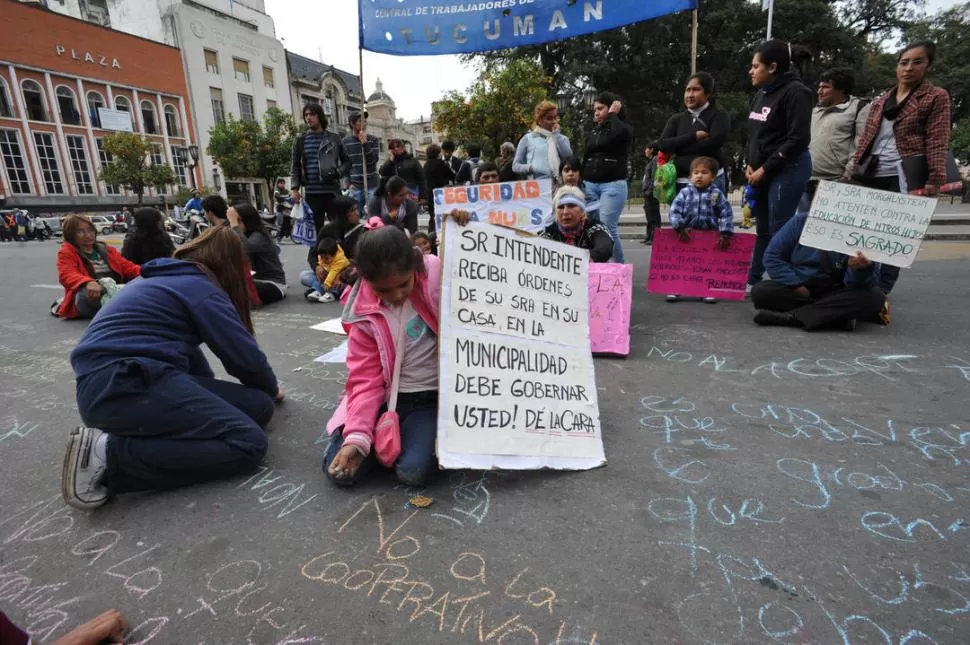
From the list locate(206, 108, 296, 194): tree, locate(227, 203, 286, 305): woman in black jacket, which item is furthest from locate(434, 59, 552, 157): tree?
locate(206, 108, 296, 194): tree

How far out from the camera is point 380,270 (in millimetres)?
2025

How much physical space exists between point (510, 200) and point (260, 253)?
9.90 ft

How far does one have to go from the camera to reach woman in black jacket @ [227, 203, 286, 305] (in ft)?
19.3

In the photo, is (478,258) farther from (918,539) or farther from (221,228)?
(918,539)

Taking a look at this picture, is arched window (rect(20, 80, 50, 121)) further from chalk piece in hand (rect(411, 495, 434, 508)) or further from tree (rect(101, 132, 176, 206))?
chalk piece in hand (rect(411, 495, 434, 508))

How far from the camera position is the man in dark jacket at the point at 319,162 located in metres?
6.27

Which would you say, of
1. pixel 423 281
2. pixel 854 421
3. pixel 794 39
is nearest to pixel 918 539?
pixel 854 421

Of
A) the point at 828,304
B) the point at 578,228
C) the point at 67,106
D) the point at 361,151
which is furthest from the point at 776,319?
the point at 67,106

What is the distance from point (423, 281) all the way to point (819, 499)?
68.4 inches

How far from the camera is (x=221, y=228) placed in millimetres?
2422

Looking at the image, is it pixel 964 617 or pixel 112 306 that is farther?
pixel 112 306

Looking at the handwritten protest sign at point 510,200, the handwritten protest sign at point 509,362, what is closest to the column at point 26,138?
the handwritten protest sign at point 510,200

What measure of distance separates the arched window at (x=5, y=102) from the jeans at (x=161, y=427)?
40.6m

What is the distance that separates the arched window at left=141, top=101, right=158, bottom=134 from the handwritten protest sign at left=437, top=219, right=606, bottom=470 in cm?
4405
